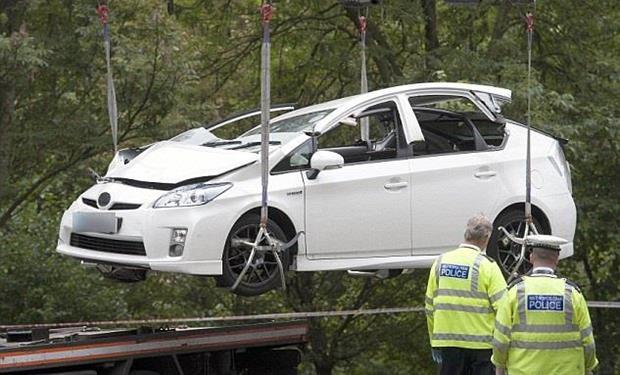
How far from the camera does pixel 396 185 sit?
34.0 ft

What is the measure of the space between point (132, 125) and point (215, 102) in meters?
1.99

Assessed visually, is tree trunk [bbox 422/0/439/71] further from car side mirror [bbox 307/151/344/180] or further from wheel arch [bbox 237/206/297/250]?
wheel arch [bbox 237/206/297/250]

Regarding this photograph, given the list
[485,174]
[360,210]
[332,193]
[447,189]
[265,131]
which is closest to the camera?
[265,131]

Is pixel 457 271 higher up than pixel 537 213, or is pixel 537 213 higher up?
pixel 537 213

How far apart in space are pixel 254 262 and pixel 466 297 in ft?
5.97

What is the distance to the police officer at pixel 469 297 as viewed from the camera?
8727 mm

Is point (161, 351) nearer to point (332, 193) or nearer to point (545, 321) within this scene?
point (332, 193)

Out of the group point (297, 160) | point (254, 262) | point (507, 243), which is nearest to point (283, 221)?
point (254, 262)

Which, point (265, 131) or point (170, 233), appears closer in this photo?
point (170, 233)

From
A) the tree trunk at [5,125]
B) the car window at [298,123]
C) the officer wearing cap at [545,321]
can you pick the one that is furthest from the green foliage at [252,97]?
the officer wearing cap at [545,321]

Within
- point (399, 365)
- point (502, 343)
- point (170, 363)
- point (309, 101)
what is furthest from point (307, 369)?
point (502, 343)

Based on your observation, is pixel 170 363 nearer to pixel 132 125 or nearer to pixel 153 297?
pixel 132 125

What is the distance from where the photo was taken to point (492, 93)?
11211mm

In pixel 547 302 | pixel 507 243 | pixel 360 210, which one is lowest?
pixel 547 302
